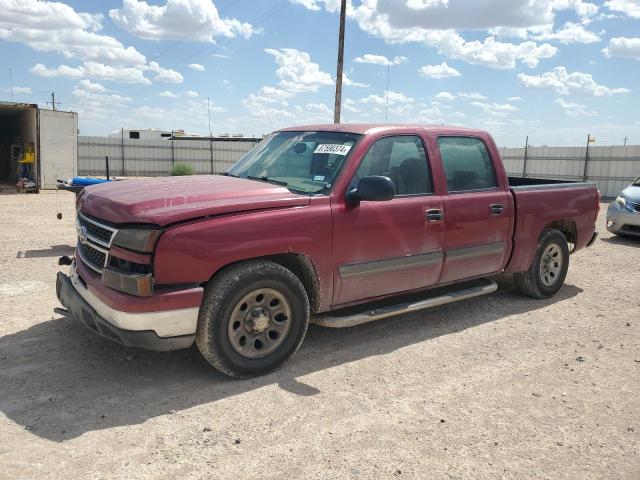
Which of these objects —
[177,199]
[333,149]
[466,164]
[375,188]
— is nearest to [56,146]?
[333,149]

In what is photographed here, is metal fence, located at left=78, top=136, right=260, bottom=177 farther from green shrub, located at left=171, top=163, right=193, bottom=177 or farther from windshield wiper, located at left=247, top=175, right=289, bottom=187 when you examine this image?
windshield wiper, located at left=247, top=175, right=289, bottom=187

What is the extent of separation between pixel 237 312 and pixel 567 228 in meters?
4.50

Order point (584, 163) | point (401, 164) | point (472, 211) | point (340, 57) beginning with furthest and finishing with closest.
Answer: point (584, 163) → point (340, 57) → point (472, 211) → point (401, 164)

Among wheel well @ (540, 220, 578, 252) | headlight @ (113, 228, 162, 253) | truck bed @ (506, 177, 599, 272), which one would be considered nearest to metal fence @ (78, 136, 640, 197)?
truck bed @ (506, 177, 599, 272)

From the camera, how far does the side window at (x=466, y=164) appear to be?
16.7 feet

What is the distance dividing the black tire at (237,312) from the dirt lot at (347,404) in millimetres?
158

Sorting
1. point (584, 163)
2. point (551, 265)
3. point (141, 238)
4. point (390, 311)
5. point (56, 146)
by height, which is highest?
point (584, 163)

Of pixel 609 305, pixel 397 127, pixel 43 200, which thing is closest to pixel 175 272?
pixel 397 127

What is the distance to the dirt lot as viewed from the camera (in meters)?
2.94

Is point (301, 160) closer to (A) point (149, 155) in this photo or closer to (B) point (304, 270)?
(B) point (304, 270)

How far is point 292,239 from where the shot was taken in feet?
12.9

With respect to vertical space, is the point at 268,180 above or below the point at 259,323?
above

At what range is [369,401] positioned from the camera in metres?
3.66

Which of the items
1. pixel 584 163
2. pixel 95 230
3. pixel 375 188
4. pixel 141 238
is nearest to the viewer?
pixel 141 238
